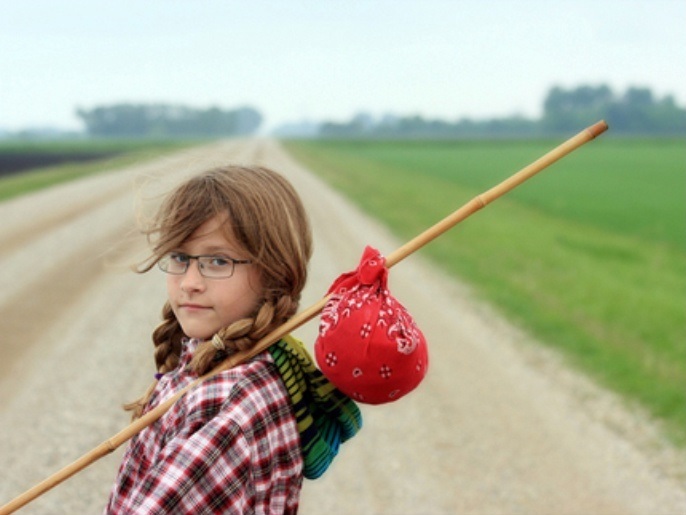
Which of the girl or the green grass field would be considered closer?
the girl

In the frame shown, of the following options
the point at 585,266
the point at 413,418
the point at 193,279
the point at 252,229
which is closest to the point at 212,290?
the point at 193,279

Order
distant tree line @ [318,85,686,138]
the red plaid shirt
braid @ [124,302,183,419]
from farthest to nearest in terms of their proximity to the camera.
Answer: distant tree line @ [318,85,686,138], braid @ [124,302,183,419], the red plaid shirt

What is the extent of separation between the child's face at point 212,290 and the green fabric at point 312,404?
0.12 meters

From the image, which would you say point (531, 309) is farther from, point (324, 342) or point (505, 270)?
point (324, 342)

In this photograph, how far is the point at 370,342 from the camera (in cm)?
160

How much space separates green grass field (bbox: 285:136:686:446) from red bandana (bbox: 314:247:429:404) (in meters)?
4.47

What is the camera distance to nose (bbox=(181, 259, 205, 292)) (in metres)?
A: 1.77

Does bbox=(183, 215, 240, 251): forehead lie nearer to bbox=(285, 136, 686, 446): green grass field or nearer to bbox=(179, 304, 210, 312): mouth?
bbox=(179, 304, 210, 312): mouth

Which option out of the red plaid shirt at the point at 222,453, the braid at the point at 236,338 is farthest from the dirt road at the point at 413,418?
the red plaid shirt at the point at 222,453

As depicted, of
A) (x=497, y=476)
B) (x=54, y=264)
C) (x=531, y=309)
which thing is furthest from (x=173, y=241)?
(x=54, y=264)

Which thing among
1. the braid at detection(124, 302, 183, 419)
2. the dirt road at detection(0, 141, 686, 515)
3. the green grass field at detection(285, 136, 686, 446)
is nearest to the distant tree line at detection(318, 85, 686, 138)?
the green grass field at detection(285, 136, 686, 446)

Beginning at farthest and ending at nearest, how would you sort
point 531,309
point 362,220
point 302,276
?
point 362,220, point 531,309, point 302,276

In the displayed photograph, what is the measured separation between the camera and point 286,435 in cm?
170

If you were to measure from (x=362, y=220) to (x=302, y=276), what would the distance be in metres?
15.6
